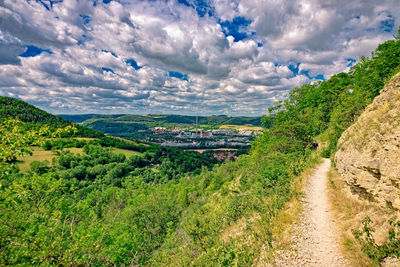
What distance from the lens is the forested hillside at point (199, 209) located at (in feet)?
20.5

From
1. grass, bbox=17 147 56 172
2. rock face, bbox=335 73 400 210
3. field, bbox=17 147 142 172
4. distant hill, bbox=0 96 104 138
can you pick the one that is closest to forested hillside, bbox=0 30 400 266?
rock face, bbox=335 73 400 210

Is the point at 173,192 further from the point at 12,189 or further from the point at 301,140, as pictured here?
the point at 12,189

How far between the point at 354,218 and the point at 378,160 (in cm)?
249

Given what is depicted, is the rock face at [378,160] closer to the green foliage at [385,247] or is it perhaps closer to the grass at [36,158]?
the green foliage at [385,247]

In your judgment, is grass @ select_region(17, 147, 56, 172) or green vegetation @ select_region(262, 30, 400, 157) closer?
green vegetation @ select_region(262, 30, 400, 157)

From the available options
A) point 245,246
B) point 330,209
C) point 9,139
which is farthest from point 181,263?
point 9,139

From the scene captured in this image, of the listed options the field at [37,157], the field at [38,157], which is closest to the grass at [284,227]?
the field at [38,157]

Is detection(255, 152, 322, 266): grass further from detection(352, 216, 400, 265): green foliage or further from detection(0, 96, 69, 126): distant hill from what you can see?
detection(0, 96, 69, 126): distant hill

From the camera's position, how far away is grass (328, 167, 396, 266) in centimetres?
478

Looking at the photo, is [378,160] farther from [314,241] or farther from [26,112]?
[26,112]

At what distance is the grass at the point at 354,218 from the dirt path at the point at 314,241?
0.29m

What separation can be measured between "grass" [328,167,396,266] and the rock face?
0.35m

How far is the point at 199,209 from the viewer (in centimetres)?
1788

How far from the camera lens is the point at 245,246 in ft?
22.6
